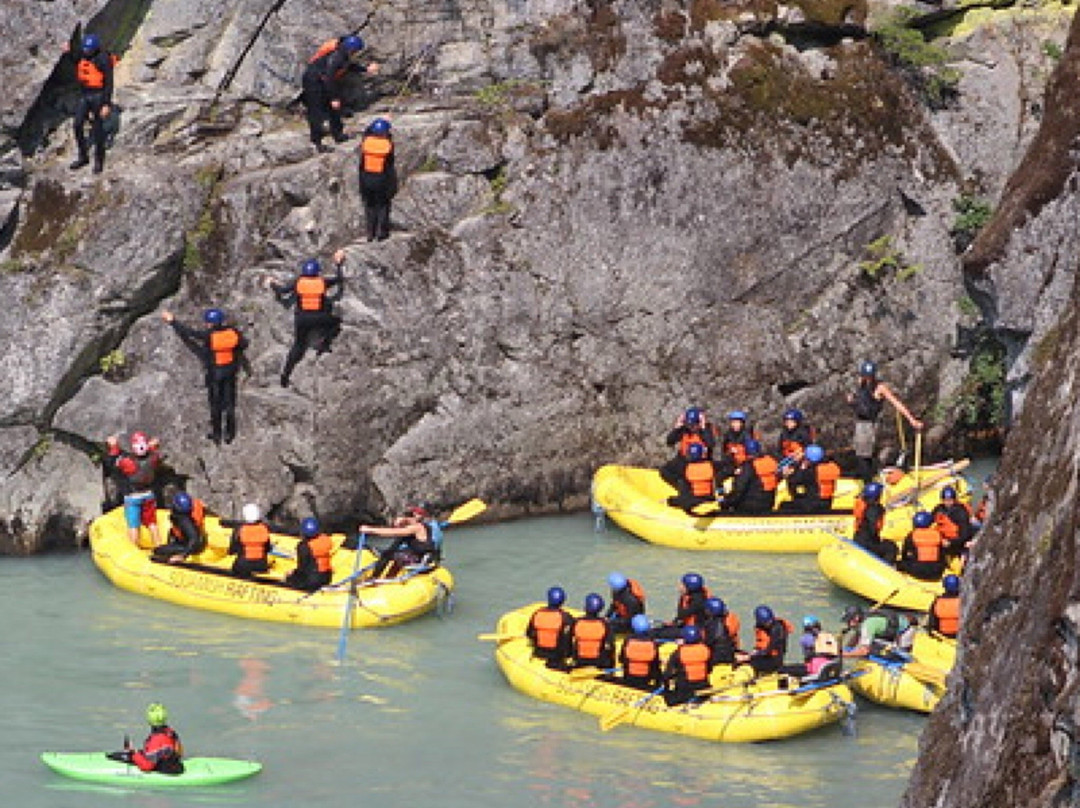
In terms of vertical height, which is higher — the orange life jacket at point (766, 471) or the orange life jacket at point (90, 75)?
the orange life jacket at point (90, 75)

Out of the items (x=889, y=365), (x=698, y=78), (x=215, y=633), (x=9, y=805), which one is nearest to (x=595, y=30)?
(x=698, y=78)

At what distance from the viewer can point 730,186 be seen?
104 feet

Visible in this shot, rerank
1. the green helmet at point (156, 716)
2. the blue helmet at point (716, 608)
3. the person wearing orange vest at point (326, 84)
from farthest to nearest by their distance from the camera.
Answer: the person wearing orange vest at point (326, 84), the blue helmet at point (716, 608), the green helmet at point (156, 716)

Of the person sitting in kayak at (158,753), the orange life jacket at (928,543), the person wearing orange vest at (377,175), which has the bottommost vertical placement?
the person sitting in kayak at (158,753)

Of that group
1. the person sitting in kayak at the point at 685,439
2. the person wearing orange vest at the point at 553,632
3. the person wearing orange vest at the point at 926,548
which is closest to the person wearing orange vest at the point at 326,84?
the person sitting in kayak at the point at 685,439

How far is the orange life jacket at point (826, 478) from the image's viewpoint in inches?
1160

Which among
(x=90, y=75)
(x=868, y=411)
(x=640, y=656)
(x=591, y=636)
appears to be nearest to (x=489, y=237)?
(x=90, y=75)

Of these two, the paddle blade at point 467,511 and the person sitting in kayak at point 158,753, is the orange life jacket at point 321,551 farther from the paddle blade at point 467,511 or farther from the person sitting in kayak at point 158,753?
the person sitting in kayak at point 158,753

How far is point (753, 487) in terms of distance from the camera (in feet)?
96.3

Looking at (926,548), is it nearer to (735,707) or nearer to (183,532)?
(735,707)

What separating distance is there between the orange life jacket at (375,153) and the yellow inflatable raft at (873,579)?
7.71 meters

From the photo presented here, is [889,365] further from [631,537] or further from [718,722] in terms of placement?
[718,722]

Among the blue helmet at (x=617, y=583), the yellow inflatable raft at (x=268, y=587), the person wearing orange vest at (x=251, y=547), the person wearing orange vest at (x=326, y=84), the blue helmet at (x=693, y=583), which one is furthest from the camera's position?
the person wearing orange vest at (x=326, y=84)

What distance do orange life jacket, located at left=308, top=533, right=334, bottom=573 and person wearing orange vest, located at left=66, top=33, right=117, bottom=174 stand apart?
6.62 meters
